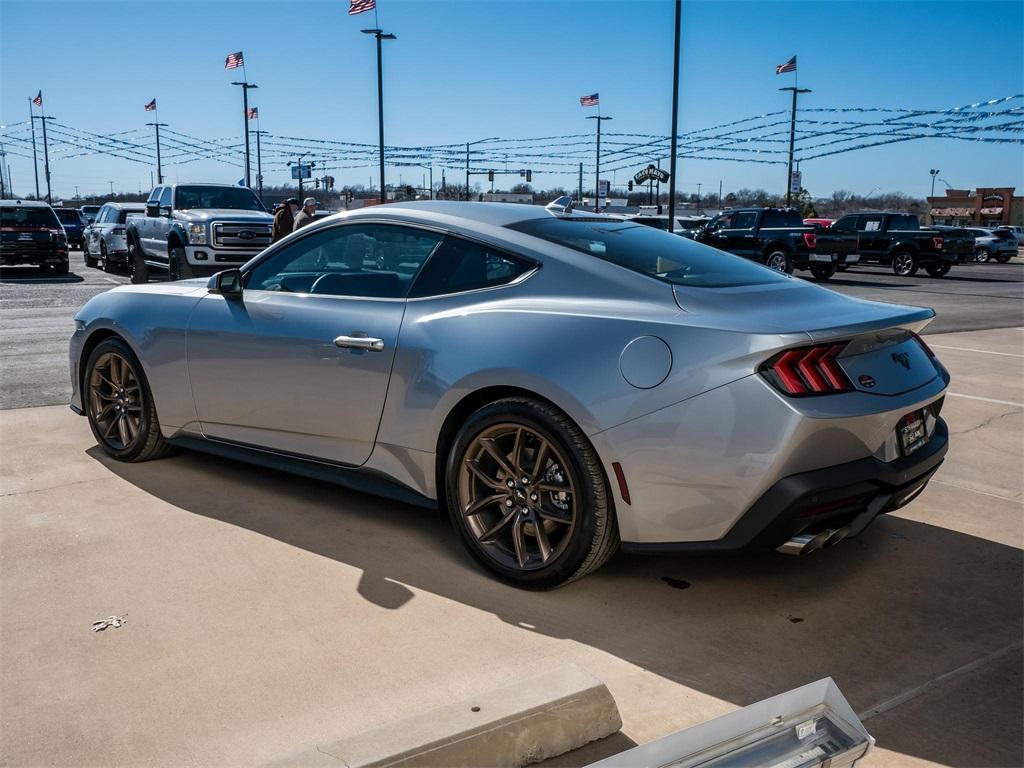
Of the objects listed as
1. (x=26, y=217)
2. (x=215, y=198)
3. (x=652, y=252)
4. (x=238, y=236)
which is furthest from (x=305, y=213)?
(x=652, y=252)

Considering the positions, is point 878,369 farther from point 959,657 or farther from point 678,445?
point 959,657

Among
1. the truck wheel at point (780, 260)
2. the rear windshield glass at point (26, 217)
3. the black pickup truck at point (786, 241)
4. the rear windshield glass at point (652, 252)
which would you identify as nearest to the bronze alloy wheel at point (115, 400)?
the rear windshield glass at point (652, 252)

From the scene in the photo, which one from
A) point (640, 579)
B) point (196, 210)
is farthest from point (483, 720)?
point (196, 210)

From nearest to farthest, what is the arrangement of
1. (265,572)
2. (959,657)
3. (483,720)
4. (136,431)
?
(483,720), (959,657), (265,572), (136,431)

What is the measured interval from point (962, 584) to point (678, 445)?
157cm

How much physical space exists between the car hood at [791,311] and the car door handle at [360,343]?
1306mm

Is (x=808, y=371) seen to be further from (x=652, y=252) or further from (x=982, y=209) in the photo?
(x=982, y=209)

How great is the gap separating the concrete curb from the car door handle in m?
1.74

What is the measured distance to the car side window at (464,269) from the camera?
3.80 m

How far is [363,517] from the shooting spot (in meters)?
4.45

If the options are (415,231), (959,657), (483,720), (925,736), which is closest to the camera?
(483,720)

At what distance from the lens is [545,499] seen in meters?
3.54

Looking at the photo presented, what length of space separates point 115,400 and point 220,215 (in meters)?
12.4

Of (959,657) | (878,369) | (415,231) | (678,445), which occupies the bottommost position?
(959,657)
